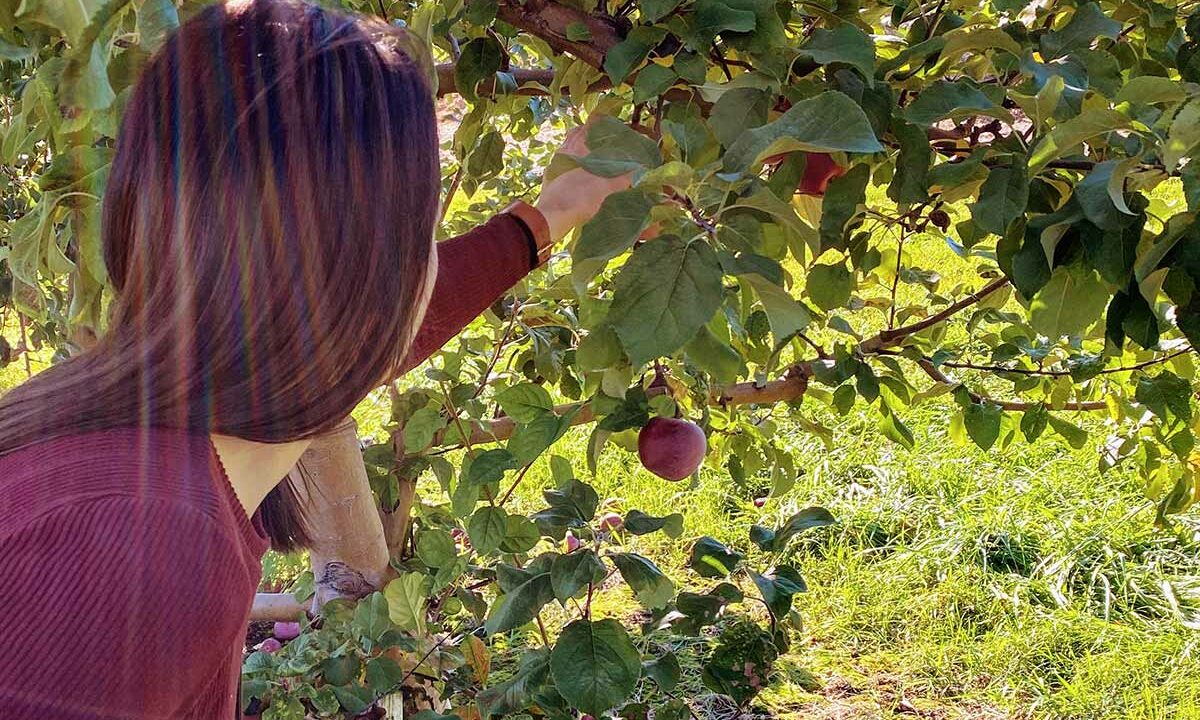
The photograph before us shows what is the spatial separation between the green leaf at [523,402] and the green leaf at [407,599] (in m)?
0.32

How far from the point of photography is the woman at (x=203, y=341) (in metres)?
0.75

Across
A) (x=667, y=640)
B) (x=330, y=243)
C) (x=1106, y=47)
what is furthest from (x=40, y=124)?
(x=667, y=640)

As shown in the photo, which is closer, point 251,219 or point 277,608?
point 251,219

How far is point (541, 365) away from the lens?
4.98 feet

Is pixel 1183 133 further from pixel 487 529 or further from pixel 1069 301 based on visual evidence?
pixel 487 529

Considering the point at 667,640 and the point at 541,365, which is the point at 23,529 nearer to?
the point at 541,365

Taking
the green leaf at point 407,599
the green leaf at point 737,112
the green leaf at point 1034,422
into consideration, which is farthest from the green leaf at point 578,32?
the green leaf at point 1034,422

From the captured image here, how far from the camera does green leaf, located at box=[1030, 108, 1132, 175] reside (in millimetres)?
669

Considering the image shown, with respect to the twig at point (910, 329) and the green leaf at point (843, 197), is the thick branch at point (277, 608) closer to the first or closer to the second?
the twig at point (910, 329)

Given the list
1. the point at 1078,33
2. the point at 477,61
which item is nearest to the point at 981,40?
the point at 1078,33

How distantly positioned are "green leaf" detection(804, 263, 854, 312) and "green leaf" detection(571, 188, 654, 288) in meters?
0.50

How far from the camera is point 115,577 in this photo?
2.44ft

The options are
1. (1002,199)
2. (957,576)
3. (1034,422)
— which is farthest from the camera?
(957,576)

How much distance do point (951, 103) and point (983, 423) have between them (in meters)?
0.72
